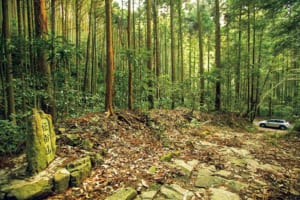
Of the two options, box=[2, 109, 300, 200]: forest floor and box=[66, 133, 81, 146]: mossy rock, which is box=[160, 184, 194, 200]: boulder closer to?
box=[2, 109, 300, 200]: forest floor

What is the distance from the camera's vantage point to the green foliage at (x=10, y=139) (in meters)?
3.52

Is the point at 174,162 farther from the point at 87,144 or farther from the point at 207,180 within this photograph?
the point at 87,144

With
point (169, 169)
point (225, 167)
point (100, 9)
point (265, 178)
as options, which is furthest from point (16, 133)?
point (100, 9)

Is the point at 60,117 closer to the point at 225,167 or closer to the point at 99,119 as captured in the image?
the point at 99,119

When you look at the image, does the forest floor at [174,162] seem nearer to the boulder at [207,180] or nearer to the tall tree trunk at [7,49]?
the boulder at [207,180]

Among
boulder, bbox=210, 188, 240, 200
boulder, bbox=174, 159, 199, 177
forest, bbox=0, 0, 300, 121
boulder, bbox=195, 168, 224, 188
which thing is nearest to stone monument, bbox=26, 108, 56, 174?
forest, bbox=0, 0, 300, 121

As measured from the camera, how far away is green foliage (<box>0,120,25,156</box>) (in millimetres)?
3520

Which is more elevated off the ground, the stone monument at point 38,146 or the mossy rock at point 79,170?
the stone monument at point 38,146

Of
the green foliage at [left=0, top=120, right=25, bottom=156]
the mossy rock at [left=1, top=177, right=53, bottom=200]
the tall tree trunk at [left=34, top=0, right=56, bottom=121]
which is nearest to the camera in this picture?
the mossy rock at [left=1, top=177, right=53, bottom=200]

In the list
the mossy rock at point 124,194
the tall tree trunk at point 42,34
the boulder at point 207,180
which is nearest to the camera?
the mossy rock at point 124,194

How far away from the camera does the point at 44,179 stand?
9.47ft

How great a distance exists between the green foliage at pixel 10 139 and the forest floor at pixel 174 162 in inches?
27.1

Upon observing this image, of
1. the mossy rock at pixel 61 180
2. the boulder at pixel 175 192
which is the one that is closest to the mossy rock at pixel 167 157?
the boulder at pixel 175 192

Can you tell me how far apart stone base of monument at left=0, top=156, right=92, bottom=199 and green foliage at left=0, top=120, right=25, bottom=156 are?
603 mm
